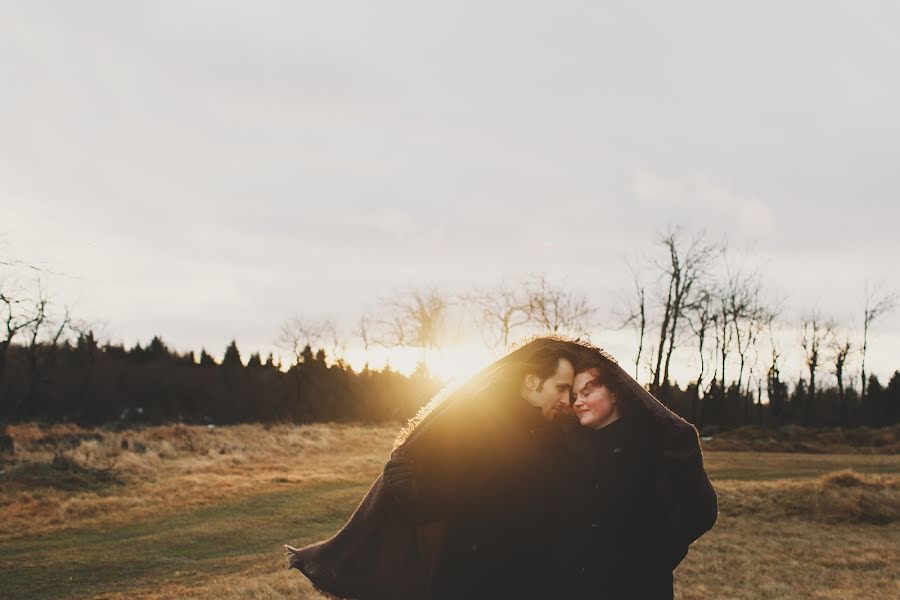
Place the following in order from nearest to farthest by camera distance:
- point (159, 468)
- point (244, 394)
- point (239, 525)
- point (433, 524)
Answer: point (433, 524)
point (239, 525)
point (159, 468)
point (244, 394)

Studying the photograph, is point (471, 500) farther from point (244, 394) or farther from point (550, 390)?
point (244, 394)

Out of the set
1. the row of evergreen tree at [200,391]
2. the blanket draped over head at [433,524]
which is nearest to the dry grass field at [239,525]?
the blanket draped over head at [433,524]

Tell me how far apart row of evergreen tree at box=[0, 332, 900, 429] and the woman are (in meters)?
47.0

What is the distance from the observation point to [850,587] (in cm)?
912

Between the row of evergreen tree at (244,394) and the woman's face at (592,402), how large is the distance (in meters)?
47.0

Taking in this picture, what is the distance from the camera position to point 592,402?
402 centimetres

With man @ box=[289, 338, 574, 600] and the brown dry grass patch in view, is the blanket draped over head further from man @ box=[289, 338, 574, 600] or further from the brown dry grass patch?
the brown dry grass patch

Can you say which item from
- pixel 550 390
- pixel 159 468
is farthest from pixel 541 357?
pixel 159 468

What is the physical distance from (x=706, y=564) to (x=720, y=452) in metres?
22.7

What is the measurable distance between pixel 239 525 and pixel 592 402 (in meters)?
11.5

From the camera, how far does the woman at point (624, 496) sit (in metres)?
3.70

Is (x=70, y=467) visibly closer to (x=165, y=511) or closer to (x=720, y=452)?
(x=165, y=511)

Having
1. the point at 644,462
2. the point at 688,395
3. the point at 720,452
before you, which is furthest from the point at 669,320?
the point at 688,395

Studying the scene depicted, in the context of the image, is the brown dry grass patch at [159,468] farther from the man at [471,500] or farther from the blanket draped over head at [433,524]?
the man at [471,500]
